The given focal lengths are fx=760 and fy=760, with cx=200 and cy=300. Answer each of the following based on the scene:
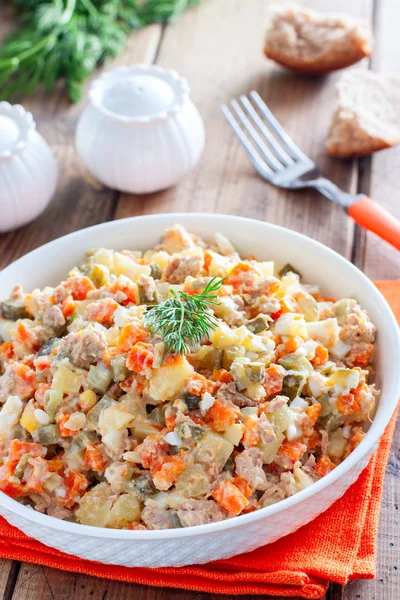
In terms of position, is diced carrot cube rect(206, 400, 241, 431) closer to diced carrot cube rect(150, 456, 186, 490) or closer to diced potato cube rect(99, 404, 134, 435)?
diced carrot cube rect(150, 456, 186, 490)

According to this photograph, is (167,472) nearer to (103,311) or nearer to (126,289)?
(103,311)

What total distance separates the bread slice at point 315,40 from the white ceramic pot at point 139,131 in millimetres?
987

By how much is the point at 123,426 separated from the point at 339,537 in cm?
90

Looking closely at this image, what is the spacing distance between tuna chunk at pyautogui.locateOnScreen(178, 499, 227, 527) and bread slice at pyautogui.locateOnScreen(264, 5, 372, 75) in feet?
10.7

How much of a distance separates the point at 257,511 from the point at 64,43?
3693 millimetres

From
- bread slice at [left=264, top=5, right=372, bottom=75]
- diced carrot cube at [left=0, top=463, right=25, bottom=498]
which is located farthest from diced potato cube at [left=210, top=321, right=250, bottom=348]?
bread slice at [left=264, top=5, right=372, bottom=75]

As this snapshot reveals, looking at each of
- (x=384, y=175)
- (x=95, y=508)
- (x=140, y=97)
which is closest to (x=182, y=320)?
(x=95, y=508)

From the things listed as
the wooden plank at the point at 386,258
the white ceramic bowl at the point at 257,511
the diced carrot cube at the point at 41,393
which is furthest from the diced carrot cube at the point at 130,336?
the wooden plank at the point at 386,258

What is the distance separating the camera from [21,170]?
13.2ft

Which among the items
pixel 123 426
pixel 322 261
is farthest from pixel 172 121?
pixel 123 426

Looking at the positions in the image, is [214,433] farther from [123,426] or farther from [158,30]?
[158,30]

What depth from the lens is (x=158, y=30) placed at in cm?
547

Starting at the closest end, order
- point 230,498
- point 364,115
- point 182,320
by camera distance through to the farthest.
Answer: point 230,498 → point 182,320 → point 364,115

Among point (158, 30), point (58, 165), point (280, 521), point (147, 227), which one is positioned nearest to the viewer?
point (280, 521)
